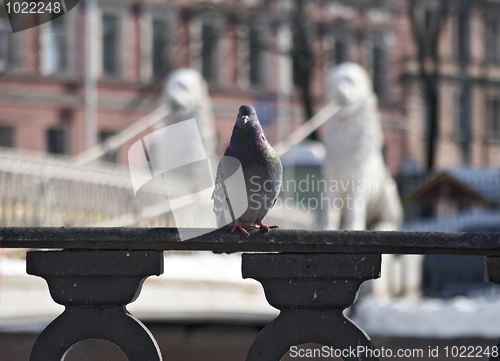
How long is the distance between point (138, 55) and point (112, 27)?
1.21 meters

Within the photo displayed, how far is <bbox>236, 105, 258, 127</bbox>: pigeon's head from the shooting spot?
6.70ft

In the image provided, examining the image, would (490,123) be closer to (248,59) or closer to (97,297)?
(248,59)

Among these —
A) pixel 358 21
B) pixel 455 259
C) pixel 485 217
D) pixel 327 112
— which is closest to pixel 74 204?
pixel 327 112

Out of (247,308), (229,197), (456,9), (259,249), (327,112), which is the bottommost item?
(247,308)

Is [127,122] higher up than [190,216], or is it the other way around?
[127,122]

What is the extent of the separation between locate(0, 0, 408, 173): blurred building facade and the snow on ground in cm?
1308

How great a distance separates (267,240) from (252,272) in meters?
0.14

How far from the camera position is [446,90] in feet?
100

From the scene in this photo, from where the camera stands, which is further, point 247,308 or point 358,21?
point 358,21

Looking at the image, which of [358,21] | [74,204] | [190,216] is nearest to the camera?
[190,216]

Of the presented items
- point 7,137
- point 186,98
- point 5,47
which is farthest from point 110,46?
point 186,98

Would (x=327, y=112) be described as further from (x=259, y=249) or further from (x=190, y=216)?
(x=259, y=249)

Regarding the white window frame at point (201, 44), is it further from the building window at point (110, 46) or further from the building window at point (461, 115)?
the building window at point (461, 115)

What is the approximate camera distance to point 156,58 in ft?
81.6
